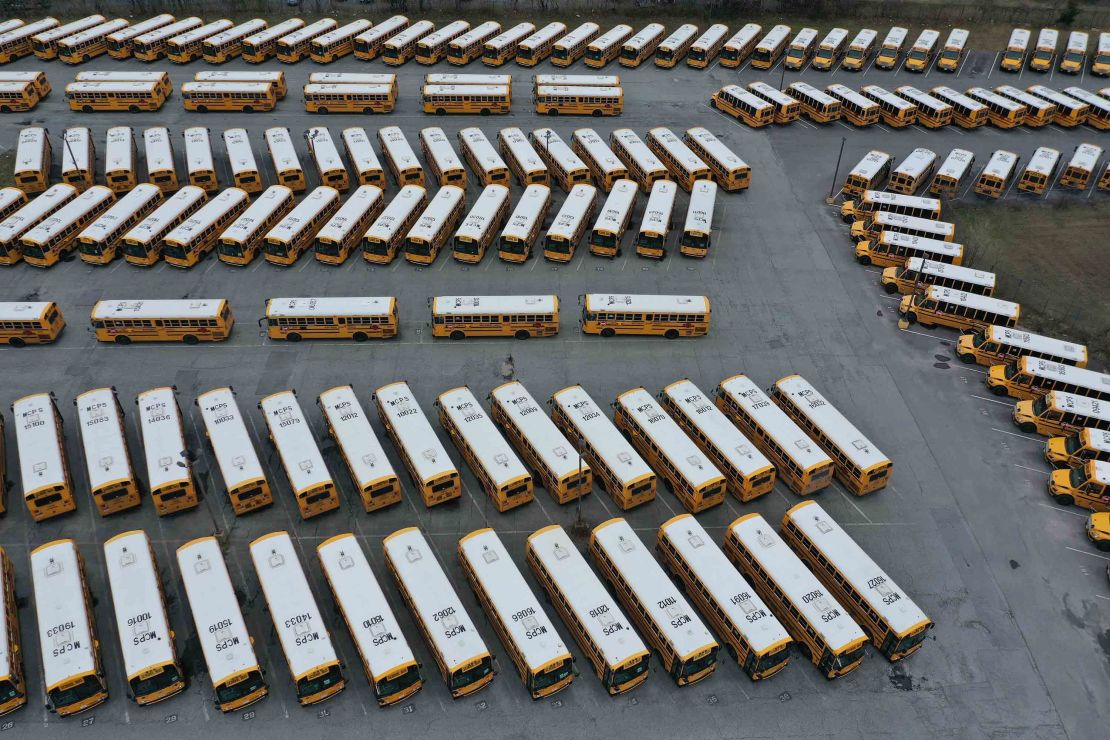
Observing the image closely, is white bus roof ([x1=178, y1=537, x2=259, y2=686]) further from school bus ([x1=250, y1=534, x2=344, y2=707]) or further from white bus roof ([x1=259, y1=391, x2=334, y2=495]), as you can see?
white bus roof ([x1=259, y1=391, x2=334, y2=495])

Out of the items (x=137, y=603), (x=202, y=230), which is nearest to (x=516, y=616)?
(x=137, y=603)

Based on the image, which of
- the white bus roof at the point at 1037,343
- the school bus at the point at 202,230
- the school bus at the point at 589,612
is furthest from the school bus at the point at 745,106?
the school bus at the point at 589,612

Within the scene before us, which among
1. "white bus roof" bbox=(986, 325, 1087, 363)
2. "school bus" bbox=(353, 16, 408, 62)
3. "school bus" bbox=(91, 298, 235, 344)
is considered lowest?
"white bus roof" bbox=(986, 325, 1087, 363)

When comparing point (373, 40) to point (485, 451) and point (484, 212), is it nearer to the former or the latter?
point (484, 212)

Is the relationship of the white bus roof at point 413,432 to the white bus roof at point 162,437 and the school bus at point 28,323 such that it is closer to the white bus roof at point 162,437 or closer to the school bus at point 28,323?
the white bus roof at point 162,437

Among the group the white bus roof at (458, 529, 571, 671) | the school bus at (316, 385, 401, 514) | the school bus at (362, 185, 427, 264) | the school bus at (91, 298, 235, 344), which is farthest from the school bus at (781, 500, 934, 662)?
the school bus at (91, 298, 235, 344)

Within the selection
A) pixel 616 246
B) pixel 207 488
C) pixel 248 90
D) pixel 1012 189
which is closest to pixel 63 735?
pixel 207 488

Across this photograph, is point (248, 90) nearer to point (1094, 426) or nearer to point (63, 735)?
point (63, 735)
